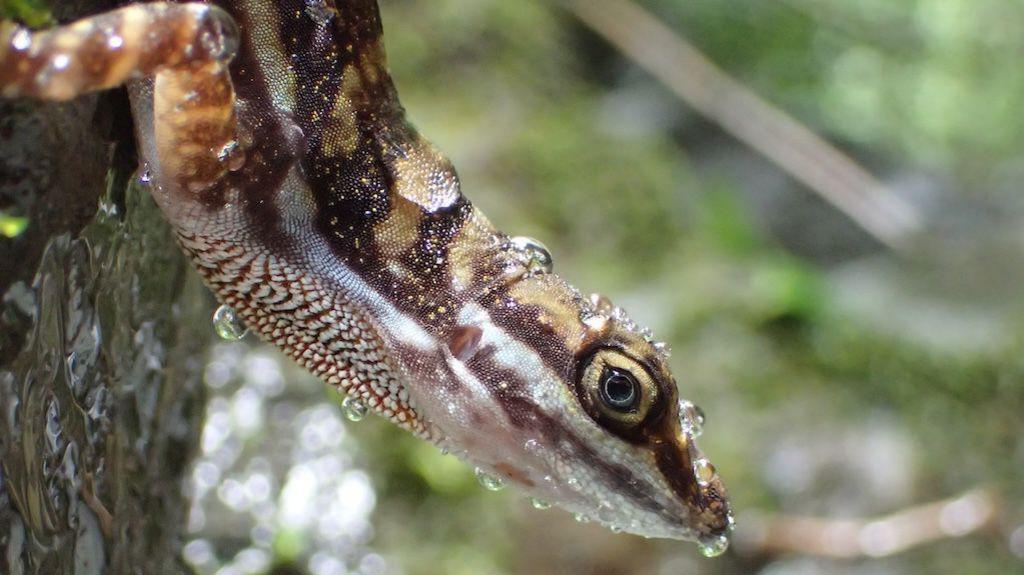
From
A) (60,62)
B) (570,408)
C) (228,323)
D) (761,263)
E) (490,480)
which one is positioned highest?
(761,263)

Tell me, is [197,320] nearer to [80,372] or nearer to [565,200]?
[80,372]

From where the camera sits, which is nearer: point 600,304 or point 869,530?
point 600,304

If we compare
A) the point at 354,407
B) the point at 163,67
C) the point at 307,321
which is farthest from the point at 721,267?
the point at 163,67

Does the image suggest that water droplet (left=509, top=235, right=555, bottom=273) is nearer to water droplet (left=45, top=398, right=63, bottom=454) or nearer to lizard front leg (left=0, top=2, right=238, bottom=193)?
lizard front leg (left=0, top=2, right=238, bottom=193)

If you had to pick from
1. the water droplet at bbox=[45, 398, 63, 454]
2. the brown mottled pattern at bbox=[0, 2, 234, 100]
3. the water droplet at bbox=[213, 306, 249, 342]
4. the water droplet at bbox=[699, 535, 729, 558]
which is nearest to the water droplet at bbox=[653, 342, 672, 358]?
the water droplet at bbox=[699, 535, 729, 558]

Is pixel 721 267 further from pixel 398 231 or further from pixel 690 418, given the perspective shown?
pixel 398 231

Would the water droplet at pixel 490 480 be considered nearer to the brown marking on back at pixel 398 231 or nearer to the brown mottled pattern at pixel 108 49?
the brown marking on back at pixel 398 231

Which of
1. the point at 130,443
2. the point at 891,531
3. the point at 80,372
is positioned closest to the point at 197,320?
the point at 130,443

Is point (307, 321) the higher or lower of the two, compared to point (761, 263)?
lower
